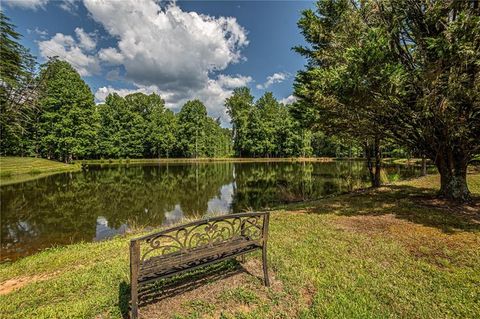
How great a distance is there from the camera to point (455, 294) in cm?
355

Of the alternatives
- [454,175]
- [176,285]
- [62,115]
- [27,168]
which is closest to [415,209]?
[454,175]

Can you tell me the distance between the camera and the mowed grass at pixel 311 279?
3.41 m

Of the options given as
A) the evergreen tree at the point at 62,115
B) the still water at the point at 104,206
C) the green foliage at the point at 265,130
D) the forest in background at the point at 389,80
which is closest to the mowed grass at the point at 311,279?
the still water at the point at 104,206

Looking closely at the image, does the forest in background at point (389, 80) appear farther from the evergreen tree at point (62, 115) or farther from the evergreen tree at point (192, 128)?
the evergreen tree at point (192, 128)

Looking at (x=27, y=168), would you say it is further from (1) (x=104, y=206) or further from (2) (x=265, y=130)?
(2) (x=265, y=130)

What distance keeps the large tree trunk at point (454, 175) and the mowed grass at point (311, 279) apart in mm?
2045

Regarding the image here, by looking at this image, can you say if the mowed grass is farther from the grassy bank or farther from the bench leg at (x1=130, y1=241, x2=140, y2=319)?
the grassy bank

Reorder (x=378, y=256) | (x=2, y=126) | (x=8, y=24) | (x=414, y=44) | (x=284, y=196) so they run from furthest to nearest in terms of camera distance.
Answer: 1. (x=2, y=126)
2. (x=8, y=24)
3. (x=284, y=196)
4. (x=414, y=44)
5. (x=378, y=256)

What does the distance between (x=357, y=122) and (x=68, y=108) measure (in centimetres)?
4530

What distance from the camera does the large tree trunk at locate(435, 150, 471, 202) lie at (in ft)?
28.4

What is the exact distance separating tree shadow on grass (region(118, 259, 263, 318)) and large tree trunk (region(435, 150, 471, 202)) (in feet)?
28.0

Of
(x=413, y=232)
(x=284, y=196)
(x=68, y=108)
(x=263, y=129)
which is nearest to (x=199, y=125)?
(x=263, y=129)

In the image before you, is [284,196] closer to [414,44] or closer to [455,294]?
[414,44]

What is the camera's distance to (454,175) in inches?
347
